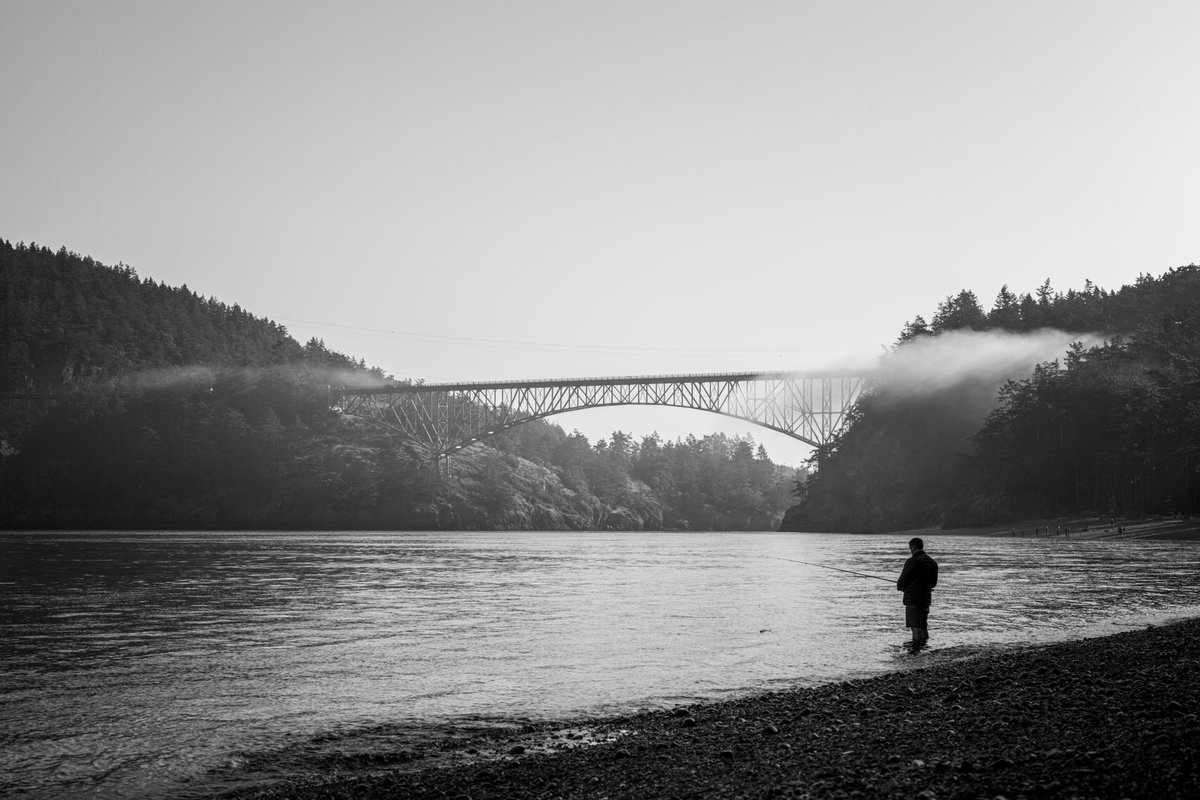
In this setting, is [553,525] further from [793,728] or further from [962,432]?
[793,728]

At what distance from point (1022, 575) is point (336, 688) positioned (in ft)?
96.4

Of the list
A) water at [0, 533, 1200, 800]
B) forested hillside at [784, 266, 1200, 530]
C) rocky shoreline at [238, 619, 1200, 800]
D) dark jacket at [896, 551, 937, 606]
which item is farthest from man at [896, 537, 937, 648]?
forested hillside at [784, 266, 1200, 530]

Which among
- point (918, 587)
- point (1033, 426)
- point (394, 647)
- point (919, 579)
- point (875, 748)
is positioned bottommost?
point (394, 647)

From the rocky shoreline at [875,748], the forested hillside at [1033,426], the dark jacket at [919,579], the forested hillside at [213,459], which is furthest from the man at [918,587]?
the forested hillside at [213,459]

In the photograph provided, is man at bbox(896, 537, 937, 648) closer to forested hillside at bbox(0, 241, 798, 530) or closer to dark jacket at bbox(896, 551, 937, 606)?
dark jacket at bbox(896, 551, 937, 606)

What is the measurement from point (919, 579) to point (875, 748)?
883cm

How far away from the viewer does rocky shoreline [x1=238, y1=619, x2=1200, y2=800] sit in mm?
7477

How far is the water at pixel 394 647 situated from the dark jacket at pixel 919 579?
1098 millimetres

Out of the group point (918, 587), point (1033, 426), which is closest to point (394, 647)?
point (918, 587)

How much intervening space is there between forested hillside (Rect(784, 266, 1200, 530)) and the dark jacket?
6719 centimetres

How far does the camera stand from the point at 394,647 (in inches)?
721

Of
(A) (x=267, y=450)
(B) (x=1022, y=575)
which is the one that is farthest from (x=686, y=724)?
(A) (x=267, y=450)

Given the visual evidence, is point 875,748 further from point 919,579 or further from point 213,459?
point 213,459

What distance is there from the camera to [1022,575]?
118 feet
